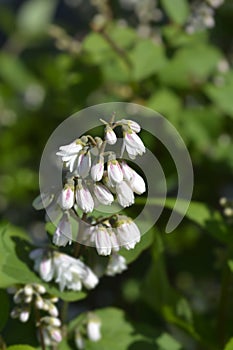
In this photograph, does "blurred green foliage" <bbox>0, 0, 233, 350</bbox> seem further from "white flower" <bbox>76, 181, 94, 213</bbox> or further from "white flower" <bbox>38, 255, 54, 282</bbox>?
"white flower" <bbox>76, 181, 94, 213</bbox>

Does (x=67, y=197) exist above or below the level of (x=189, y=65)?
above

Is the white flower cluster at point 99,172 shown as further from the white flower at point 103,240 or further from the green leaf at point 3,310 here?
the green leaf at point 3,310

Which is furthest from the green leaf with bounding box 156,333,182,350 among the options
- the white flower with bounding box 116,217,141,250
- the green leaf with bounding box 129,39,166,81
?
the green leaf with bounding box 129,39,166,81

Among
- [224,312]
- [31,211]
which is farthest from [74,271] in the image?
[31,211]

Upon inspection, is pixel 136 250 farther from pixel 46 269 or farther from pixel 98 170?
pixel 98 170

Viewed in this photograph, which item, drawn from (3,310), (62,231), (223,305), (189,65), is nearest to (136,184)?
(62,231)

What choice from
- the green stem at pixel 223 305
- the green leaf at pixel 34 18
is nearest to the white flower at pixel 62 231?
the green stem at pixel 223 305

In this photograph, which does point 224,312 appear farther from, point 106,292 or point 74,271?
point 106,292
